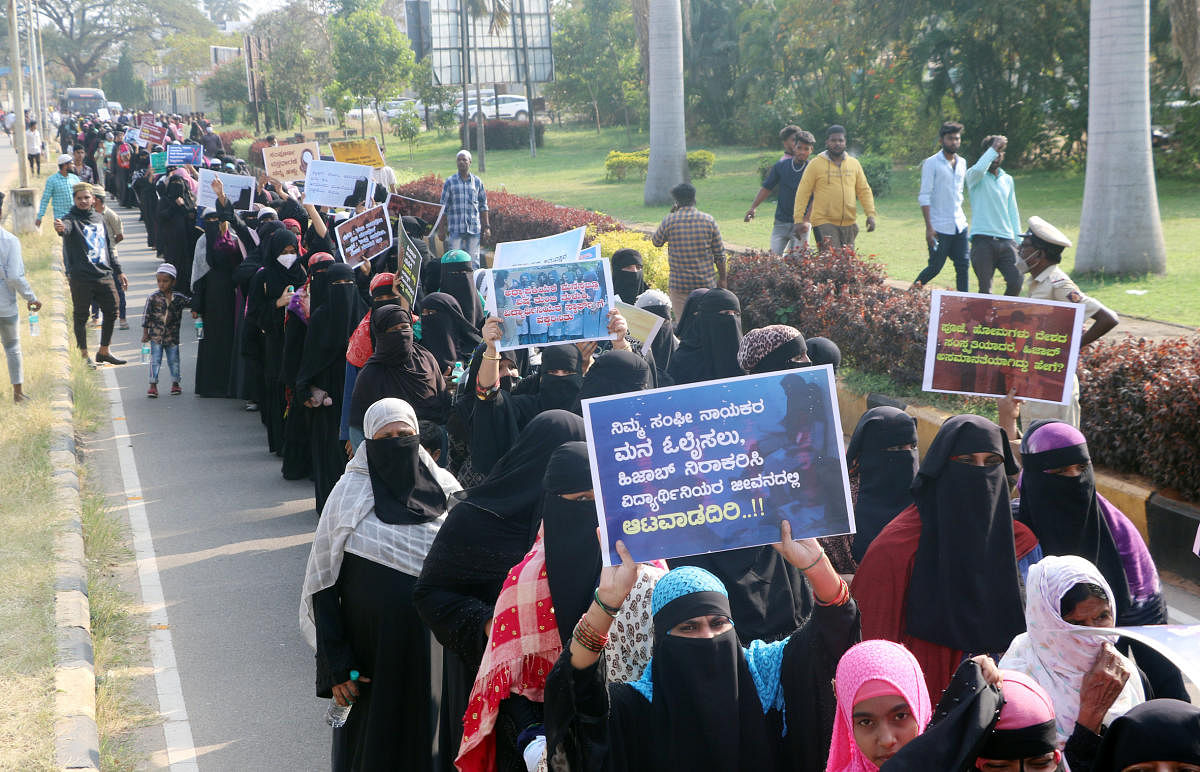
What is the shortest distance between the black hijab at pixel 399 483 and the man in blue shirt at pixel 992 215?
22.8ft

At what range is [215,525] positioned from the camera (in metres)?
8.35

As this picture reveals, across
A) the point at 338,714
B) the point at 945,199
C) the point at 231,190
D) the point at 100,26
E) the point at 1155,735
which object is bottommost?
the point at 338,714

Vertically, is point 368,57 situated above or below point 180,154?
above

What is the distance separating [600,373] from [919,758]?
3211 millimetres

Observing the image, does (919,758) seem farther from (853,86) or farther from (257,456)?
(853,86)

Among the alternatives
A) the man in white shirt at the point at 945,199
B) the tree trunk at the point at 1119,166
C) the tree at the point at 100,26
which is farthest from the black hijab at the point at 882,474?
the tree at the point at 100,26

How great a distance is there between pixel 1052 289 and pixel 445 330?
11.6ft

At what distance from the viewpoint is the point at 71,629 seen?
20.4ft

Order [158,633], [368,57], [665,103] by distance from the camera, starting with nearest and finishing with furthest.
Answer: [158,633] < [665,103] < [368,57]

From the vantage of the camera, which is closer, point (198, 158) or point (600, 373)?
point (600, 373)

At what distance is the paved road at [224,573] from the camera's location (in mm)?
5461

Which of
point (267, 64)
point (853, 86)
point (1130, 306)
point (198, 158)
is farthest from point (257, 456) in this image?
point (267, 64)

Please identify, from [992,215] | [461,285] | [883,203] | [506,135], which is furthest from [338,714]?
[506,135]

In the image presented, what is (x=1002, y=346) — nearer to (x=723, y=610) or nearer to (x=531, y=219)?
(x=723, y=610)
